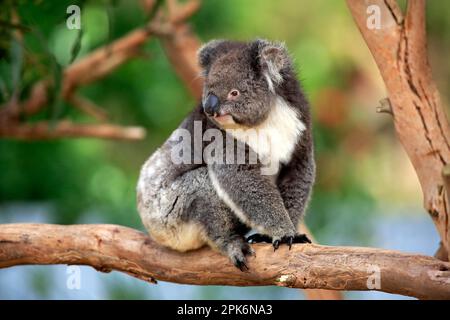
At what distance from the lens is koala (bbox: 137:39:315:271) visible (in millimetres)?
2932

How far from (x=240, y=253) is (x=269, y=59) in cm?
93

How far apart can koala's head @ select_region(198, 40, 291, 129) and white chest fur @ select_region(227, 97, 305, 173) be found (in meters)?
0.04

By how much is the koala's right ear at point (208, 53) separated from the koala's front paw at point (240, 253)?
90 centimetres

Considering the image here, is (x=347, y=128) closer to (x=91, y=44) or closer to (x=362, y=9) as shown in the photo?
(x=91, y=44)

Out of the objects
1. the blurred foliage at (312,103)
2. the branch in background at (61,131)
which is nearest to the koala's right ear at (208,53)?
the branch in background at (61,131)

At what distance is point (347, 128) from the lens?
8281 mm

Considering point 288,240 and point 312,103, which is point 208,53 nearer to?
point 288,240

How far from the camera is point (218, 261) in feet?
9.79

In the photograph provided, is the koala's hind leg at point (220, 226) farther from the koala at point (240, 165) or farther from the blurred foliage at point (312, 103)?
the blurred foliage at point (312, 103)

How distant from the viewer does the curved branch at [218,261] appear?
2.44 metres

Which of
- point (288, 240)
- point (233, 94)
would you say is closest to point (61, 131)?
point (233, 94)

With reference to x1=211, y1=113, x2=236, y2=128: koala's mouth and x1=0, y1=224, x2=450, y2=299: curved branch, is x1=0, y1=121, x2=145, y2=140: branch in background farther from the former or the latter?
x1=211, y1=113, x2=236, y2=128: koala's mouth

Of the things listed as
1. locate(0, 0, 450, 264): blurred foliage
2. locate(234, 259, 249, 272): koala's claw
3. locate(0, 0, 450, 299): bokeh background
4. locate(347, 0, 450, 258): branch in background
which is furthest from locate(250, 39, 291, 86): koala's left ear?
locate(0, 0, 450, 264): blurred foliage
